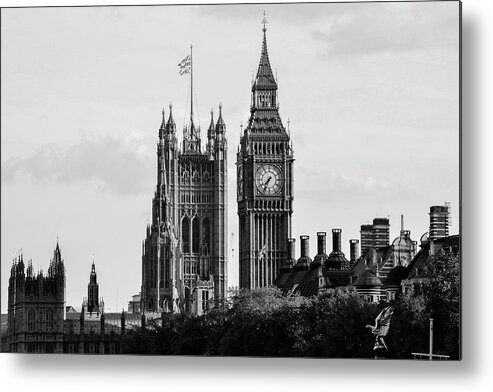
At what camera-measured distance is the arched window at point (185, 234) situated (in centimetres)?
4297

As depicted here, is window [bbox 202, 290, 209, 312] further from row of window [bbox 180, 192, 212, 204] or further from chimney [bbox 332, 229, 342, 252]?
chimney [bbox 332, 229, 342, 252]

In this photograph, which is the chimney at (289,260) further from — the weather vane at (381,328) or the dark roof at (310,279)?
the weather vane at (381,328)

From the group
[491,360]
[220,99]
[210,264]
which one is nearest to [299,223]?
[220,99]

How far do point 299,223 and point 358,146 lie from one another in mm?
2020

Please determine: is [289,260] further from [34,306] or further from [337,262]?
[34,306]

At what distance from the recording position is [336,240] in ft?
112

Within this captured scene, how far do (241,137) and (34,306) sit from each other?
134 inches

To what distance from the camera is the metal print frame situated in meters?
32.0

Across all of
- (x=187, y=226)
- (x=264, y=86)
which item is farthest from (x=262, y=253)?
(x=187, y=226)

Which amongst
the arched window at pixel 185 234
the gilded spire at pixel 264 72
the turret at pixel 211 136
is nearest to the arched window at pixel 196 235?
the arched window at pixel 185 234

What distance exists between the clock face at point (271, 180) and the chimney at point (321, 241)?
831 millimetres

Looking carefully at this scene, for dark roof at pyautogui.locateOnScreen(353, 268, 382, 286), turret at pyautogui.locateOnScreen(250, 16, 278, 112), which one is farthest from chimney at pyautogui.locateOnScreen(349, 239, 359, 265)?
turret at pyautogui.locateOnScreen(250, 16, 278, 112)

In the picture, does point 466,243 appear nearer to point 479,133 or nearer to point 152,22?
point 479,133

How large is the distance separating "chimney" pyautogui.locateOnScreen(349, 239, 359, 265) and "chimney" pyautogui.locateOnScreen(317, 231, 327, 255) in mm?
335
